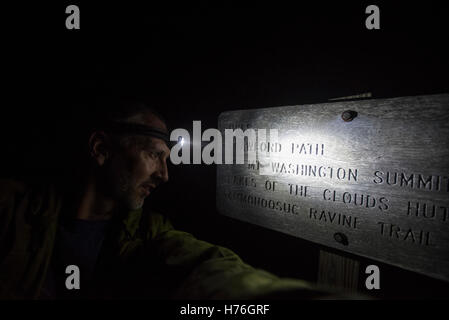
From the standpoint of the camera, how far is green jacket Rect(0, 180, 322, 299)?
1.29m

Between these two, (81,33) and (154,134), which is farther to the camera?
(81,33)

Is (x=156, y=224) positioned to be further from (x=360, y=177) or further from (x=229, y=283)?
(x=360, y=177)

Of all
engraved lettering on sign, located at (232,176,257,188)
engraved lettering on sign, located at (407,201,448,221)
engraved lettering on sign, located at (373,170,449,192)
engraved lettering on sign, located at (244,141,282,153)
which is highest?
engraved lettering on sign, located at (244,141,282,153)

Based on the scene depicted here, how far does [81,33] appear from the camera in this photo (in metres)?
1.77

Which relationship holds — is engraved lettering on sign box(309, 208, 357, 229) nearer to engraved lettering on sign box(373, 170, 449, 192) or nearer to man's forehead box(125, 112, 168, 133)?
engraved lettering on sign box(373, 170, 449, 192)

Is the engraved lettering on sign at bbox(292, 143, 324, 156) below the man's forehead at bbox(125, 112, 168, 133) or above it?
below

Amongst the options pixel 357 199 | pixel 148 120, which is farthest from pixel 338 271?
pixel 148 120

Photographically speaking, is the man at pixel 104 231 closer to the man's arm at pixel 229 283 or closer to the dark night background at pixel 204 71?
the man's arm at pixel 229 283

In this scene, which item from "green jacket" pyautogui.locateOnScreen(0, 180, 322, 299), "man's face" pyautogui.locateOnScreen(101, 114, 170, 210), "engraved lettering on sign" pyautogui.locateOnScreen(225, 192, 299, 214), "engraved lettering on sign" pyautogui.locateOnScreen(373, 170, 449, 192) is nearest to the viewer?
"engraved lettering on sign" pyautogui.locateOnScreen(373, 170, 449, 192)

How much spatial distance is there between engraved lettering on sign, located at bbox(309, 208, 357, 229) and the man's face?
94 cm

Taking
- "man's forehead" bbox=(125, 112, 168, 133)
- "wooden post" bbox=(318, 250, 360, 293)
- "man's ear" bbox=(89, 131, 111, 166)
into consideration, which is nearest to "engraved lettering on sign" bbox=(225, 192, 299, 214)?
"wooden post" bbox=(318, 250, 360, 293)
